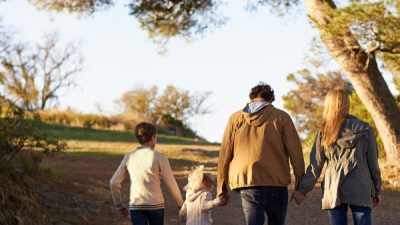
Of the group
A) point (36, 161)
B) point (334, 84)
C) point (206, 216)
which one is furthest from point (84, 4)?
point (334, 84)

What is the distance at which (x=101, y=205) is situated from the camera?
11.5 meters

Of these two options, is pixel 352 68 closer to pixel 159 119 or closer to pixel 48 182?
pixel 48 182

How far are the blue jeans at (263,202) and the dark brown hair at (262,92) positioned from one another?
751 millimetres

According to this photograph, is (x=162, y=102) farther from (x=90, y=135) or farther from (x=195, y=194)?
(x=195, y=194)

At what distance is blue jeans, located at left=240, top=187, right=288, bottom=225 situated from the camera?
548cm

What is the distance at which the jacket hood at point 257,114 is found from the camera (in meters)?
5.59

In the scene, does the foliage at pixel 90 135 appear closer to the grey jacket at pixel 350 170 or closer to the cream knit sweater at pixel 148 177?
the cream knit sweater at pixel 148 177

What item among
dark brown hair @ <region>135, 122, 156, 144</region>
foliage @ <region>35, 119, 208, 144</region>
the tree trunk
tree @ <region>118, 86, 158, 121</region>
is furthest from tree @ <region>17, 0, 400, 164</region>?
tree @ <region>118, 86, 158, 121</region>

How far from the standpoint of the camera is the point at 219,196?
230 inches

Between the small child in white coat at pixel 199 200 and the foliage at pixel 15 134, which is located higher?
the foliage at pixel 15 134

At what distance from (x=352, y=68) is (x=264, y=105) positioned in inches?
382

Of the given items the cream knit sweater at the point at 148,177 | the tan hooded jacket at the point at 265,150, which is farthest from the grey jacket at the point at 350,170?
the cream knit sweater at the point at 148,177

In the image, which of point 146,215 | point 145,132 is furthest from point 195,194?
point 145,132

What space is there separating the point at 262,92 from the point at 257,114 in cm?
21
